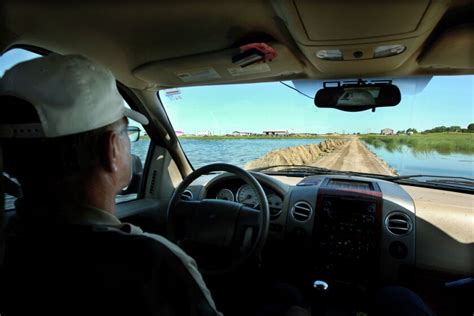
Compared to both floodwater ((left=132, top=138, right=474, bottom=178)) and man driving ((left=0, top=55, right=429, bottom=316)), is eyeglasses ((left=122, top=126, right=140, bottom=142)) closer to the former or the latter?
man driving ((left=0, top=55, right=429, bottom=316))

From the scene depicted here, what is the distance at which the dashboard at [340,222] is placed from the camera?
102 inches

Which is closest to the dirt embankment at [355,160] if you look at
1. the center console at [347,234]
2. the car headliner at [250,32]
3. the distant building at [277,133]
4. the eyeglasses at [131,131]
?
the center console at [347,234]

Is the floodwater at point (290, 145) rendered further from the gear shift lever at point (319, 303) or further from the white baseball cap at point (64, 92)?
the white baseball cap at point (64, 92)

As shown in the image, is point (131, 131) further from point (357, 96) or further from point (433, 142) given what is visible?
point (433, 142)

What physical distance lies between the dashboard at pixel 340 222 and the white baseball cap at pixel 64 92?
1.87 m

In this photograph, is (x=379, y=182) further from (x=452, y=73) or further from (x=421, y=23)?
(x=421, y=23)

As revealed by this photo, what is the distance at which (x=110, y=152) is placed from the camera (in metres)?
1.03

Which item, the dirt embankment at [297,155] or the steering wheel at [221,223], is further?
the dirt embankment at [297,155]

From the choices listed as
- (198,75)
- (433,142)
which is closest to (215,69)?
(198,75)

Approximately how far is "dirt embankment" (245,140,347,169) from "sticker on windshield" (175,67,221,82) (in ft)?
3.04

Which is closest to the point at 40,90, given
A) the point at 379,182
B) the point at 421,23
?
the point at 421,23

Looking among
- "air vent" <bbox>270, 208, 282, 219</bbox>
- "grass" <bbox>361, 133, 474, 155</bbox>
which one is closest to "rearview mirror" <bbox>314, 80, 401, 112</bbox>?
"grass" <bbox>361, 133, 474, 155</bbox>

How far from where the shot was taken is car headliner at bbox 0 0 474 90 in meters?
1.88

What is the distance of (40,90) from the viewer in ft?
3.12
